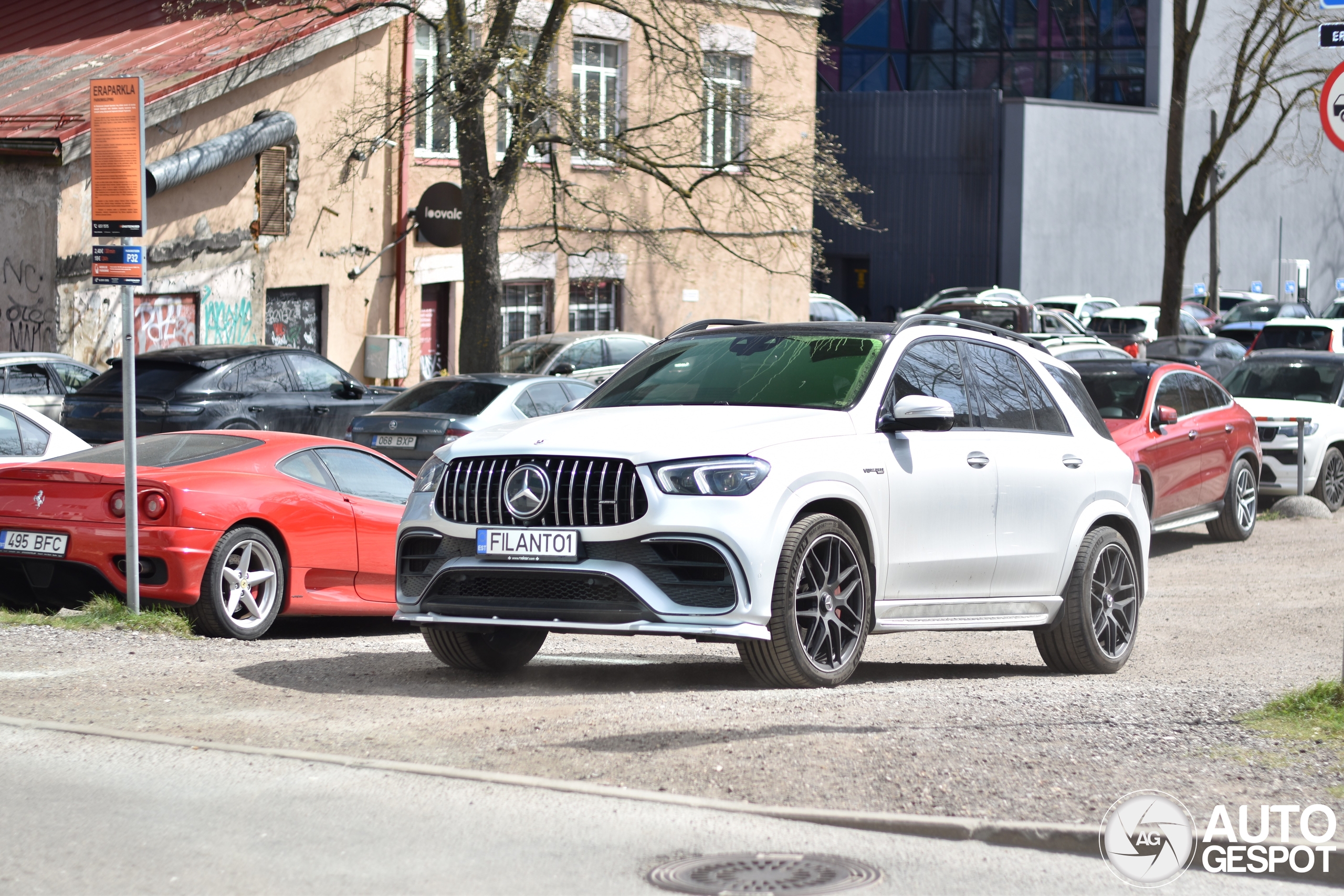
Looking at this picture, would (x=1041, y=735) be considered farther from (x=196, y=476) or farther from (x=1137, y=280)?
(x=1137, y=280)

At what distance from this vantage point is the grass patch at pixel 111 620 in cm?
948

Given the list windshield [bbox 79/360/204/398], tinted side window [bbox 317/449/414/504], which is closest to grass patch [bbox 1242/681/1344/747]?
tinted side window [bbox 317/449/414/504]

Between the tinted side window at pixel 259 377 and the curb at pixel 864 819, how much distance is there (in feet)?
42.6

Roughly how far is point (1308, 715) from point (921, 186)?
148 feet

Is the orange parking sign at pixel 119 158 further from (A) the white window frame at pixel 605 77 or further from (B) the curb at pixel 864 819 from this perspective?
(A) the white window frame at pixel 605 77

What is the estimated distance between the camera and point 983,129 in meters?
49.7

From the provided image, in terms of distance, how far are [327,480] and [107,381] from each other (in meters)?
8.45

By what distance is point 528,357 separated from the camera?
2327cm

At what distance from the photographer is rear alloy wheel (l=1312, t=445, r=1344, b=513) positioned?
19.0 meters

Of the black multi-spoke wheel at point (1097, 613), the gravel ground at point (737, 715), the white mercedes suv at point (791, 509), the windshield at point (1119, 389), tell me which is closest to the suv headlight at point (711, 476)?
the white mercedes suv at point (791, 509)

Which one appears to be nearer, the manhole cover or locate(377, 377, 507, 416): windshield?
the manhole cover

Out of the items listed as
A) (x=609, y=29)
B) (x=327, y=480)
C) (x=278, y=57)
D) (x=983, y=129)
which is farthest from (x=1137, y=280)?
(x=327, y=480)

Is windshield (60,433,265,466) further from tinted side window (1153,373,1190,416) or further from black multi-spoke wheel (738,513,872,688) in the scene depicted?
tinted side window (1153,373,1190,416)

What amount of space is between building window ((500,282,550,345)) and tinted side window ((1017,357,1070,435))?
2052 cm
